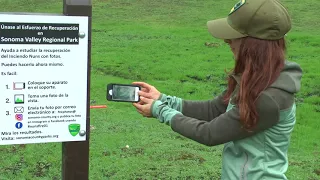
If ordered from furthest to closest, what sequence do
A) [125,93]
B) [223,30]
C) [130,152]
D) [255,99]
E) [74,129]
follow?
1. [130,152]
2. [74,129]
3. [125,93]
4. [223,30]
5. [255,99]

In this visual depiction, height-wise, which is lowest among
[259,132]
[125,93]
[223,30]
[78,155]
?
[78,155]

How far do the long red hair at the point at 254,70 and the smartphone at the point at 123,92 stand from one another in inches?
25.6

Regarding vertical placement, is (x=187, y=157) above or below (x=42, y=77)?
below

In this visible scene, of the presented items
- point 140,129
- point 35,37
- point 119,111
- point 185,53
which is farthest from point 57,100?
point 185,53

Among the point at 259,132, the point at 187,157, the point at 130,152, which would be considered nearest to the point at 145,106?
the point at 259,132

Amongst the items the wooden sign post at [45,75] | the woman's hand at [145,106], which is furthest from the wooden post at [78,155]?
the woman's hand at [145,106]

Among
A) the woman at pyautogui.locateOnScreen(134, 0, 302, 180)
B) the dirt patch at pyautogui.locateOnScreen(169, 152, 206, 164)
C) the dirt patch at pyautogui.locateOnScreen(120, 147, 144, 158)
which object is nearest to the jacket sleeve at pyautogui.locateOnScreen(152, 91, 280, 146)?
the woman at pyautogui.locateOnScreen(134, 0, 302, 180)

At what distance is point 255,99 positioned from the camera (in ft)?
7.43

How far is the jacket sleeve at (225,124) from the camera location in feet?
7.46

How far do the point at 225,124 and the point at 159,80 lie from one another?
29.0 feet

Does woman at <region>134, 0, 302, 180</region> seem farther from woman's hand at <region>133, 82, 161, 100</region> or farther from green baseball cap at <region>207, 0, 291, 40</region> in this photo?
woman's hand at <region>133, 82, 161, 100</region>

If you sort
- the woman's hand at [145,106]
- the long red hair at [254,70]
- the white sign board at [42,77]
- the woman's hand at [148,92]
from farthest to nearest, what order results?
the white sign board at [42,77] → the woman's hand at [148,92] → the woman's hand at [145,106] → the long red hair at [254,70]

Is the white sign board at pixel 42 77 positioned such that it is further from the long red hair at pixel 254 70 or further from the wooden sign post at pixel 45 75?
the long red hair at pixel 254 70

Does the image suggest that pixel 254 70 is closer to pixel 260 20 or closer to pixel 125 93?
pixel 260 20
